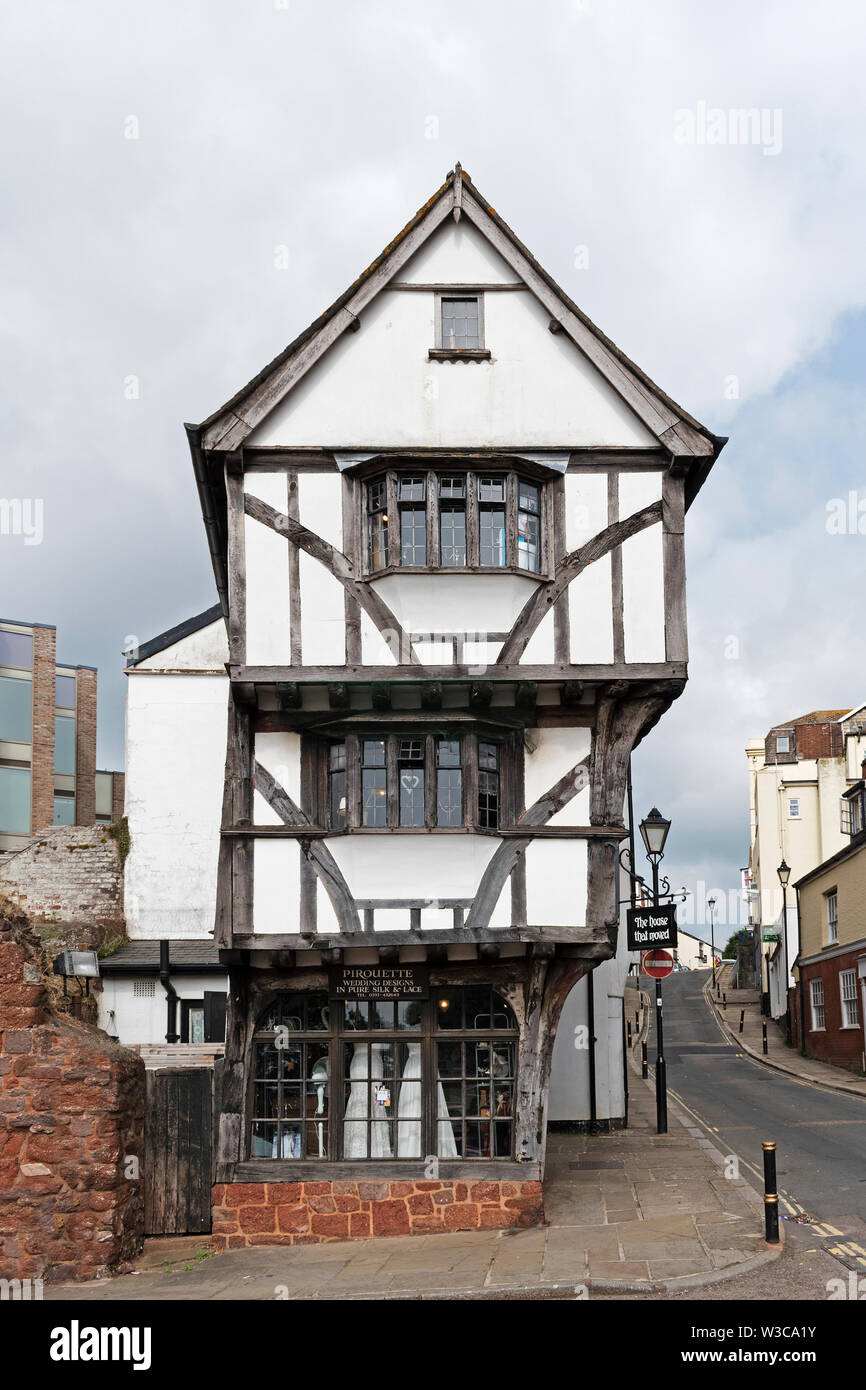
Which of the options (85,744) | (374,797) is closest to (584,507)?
(374,797)

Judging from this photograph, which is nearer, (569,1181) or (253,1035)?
(253,1035)

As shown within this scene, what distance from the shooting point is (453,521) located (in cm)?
1514

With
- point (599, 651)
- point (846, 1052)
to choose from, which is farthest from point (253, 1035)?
point (846, 1052)

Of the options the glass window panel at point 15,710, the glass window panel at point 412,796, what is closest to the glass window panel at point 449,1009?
the glass window panel at point 412,796

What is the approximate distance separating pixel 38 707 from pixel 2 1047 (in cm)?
3433

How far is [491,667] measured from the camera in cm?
1449

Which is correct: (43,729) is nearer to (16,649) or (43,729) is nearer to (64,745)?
(64,745)

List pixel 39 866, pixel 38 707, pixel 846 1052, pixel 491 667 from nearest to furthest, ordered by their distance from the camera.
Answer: pixel 491 667 < pixel 39 866 < pixel 846 1052 < pixel 38 707

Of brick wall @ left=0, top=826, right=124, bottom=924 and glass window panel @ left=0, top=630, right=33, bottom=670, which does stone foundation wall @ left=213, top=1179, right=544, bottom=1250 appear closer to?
brick wall @ left=0, top=826, right=124, bottom=924

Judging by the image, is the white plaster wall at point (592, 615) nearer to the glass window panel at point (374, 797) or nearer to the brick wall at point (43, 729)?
the glass window panel at point (374, 797)

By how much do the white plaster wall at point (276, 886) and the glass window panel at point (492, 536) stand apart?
4.09 m

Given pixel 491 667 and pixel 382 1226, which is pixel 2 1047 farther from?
pixel 491 667

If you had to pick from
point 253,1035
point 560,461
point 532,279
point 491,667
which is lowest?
point 253,1035

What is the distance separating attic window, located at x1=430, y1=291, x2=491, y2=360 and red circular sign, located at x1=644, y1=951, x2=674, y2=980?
9898 mm
